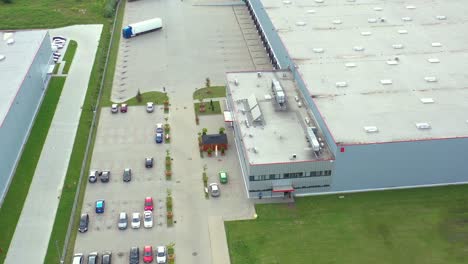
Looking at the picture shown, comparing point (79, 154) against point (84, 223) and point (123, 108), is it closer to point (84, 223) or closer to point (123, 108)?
point (123, 108)

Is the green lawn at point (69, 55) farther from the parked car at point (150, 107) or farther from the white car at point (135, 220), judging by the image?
the white car at point (135, 220)

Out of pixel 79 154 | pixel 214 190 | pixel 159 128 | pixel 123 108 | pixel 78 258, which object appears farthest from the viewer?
pixel 123 108

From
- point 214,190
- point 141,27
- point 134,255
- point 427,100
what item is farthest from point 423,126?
point 141,27

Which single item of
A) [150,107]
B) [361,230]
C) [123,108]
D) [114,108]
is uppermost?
[114,108]

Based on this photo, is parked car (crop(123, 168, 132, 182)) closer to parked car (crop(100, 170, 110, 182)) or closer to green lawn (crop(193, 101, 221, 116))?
parked car (crop(100, 170, 110, 182))

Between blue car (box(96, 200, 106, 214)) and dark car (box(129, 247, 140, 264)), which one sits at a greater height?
blue car (box(96, 200, 106, 214))

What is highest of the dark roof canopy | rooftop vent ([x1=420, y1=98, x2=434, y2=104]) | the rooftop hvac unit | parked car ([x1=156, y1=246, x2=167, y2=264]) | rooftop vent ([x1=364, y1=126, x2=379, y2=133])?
rooftop vent ([x1=364, y1=126, x2=379, y2=133])

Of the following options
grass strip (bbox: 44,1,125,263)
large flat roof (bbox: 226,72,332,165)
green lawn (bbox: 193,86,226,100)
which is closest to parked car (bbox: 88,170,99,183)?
grass strip (bbox: 44,1,125,263)
